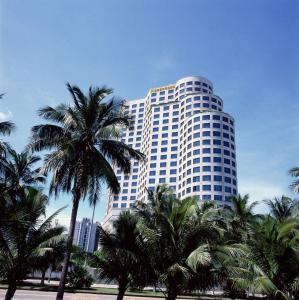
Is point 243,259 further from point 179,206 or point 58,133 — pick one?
point 58,133

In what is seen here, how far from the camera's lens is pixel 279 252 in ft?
40.0

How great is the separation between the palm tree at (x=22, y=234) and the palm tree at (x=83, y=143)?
129 cm

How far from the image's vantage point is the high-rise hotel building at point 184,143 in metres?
85.8

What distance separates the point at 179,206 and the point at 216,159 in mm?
74604

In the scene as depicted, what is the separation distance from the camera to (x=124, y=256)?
1409 centimetres

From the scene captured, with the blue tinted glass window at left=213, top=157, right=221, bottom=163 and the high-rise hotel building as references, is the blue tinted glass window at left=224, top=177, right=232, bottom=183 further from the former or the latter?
the blue tinted glass window at left=213, top=157, right=221, bottom=163

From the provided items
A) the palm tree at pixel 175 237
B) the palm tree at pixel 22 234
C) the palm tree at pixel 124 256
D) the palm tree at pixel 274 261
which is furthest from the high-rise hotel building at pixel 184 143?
the palm tree at pixel 22 234

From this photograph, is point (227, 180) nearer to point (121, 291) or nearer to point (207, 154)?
point (207, 154)

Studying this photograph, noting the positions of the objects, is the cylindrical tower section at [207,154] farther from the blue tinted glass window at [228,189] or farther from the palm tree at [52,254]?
the palm tree at [52,254]

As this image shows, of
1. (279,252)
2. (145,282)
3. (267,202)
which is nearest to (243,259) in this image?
(279,252)

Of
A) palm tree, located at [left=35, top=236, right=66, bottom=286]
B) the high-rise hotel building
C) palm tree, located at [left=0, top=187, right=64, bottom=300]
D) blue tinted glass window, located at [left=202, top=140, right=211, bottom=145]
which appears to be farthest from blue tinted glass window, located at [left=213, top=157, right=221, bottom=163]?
palm tree, located at [left=0, top=187, right=64, bottom=300]

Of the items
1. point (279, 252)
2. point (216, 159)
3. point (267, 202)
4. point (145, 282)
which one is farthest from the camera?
point (216, 159)

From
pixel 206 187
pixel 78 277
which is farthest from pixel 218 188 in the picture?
pixel 78 277

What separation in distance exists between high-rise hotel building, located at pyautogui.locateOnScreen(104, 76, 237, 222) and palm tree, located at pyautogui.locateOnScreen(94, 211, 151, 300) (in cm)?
6293
